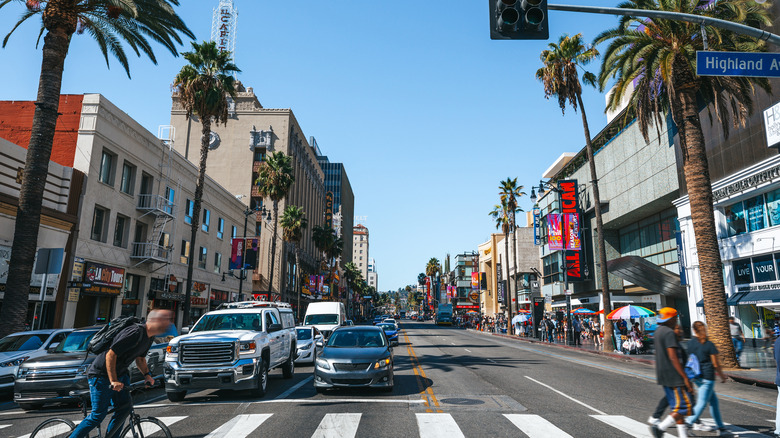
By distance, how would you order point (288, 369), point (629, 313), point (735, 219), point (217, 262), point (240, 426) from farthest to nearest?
point (217, 262) < point (629, 313) < point (735, 219) < point (288, 369) < point (240, 426)

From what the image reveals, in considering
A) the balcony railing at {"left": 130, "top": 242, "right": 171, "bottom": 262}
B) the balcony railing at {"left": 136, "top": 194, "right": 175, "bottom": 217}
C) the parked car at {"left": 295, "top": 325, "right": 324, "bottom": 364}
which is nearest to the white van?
the parked car at {"left": 295, "top": 325, "right": 324, "bottom": 364}

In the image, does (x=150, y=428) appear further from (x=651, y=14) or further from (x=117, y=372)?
(x=651, y=14)

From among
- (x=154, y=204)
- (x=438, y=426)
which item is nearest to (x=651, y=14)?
(x=438, y=426)

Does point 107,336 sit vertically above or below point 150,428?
above

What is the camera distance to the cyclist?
17.4 feet

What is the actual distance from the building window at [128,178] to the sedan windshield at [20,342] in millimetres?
14980

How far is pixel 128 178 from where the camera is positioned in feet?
88.1

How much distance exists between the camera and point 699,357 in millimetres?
7316

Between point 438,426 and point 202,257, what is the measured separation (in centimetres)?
3303

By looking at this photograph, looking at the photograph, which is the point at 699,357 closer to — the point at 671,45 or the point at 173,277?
the point at 671,45

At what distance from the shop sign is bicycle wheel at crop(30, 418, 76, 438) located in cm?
1966

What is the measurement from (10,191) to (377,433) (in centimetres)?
1963

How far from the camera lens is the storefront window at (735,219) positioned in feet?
80.8

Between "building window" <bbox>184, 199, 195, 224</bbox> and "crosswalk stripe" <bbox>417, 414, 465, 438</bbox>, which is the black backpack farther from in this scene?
"building window" <bbox>184, 199, 195, 224</bbox>
